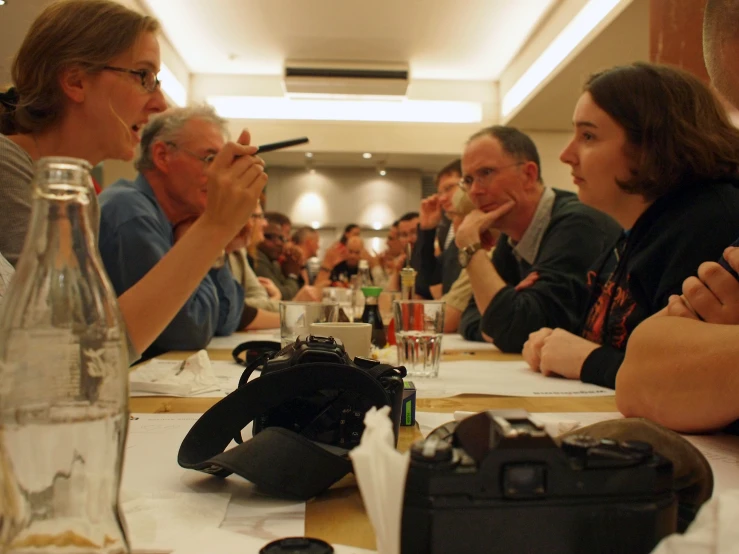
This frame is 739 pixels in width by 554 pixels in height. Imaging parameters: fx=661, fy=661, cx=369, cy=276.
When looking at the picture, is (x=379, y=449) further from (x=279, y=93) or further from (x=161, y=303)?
(x=279, y=93)

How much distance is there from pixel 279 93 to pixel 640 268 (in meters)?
5.31

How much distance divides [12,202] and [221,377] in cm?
45

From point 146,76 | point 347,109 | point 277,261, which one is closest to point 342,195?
point 347,109

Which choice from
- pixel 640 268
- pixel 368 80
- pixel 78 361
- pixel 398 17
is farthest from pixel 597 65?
pixel 78 361

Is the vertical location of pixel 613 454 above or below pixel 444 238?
below

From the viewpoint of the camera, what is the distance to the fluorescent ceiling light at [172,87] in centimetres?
509

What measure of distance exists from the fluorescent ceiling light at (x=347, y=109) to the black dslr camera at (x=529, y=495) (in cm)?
601

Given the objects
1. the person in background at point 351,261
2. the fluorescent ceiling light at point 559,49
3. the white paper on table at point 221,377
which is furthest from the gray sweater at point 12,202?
the person in background at point 351,261

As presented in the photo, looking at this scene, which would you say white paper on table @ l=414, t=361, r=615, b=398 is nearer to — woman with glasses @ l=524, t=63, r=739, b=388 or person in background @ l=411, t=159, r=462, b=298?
woman with glasses @ l=524, t=63, r=739, b=388

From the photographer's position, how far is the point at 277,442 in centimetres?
50

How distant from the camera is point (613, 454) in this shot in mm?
351

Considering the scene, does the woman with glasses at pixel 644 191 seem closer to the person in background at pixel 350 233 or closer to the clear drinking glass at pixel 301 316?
the clear drinking glass at pixel 301 316

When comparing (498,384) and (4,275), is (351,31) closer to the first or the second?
(498,384)

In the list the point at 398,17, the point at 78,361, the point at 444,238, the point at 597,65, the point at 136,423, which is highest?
the point at 398,17
